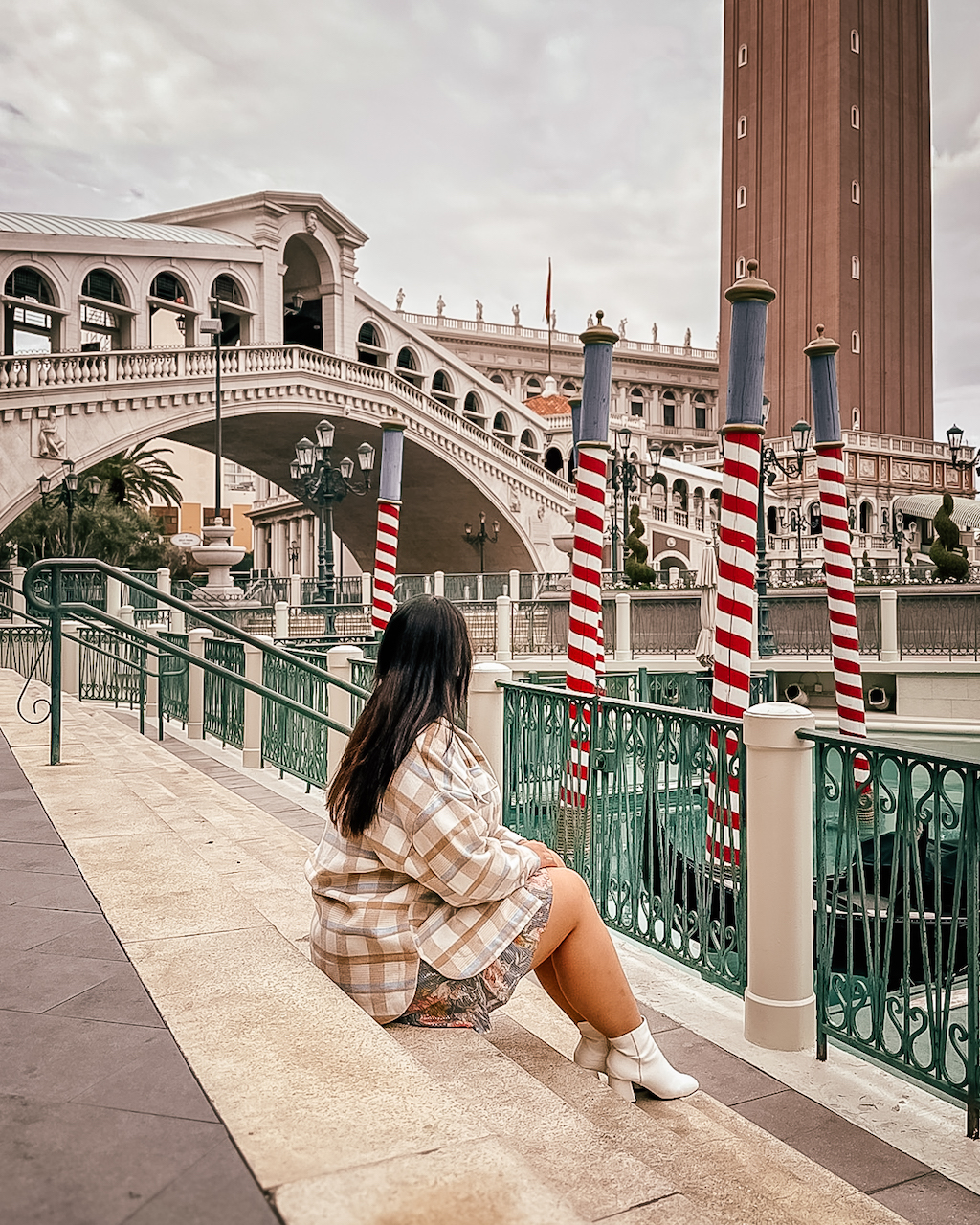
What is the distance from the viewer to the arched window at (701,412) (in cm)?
7106

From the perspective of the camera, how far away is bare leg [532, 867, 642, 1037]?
2.63 metres

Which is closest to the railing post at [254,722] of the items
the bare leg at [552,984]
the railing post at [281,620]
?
the bare leg at [552,984]

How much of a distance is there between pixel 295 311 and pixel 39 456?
17.0 m

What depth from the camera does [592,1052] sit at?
9.00 feet

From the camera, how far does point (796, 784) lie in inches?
130

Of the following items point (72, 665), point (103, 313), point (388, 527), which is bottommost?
point (72, 665)

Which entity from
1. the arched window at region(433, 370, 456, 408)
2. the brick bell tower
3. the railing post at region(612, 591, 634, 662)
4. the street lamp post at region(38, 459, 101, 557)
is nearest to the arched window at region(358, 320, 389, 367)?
the arched window at region(433, 370, 456, 408)

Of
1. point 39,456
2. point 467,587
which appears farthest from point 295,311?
point 467,587

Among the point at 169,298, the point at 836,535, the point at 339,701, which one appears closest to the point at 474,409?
the point at 169,298

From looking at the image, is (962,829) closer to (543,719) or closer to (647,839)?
(647,839)

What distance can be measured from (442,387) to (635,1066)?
47712mm

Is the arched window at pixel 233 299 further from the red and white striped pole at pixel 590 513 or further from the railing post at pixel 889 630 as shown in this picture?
the red and white striped pole at pixel 590 513

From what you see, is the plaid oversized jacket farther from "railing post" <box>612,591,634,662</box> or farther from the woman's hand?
"railing post" <box>612,591,634,662</box>

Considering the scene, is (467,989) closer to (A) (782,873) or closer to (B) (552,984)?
(B) (552,984)
